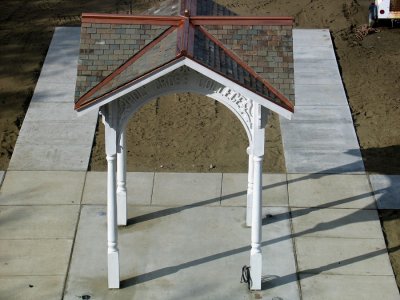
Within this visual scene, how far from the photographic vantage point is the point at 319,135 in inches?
707

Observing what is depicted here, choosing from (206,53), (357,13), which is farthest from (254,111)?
(357,13)

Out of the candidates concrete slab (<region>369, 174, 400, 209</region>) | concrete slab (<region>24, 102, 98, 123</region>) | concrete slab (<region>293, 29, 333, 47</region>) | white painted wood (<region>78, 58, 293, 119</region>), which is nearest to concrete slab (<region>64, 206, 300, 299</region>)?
concrete slab (<region>369, 174, 400, 209</region>)

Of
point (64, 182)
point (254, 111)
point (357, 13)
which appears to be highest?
point (357, 13)

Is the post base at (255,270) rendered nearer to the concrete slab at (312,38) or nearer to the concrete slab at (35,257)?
the concrete slab at (35,257)

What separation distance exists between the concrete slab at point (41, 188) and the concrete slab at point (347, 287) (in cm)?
431

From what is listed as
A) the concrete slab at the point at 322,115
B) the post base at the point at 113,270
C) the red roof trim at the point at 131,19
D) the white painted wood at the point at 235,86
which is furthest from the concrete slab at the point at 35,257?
the concrete slab at the point at 322,115

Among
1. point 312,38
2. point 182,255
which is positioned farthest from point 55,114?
point 312,38

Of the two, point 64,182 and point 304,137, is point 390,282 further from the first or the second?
point 64,182

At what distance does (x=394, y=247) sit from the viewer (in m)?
14.8

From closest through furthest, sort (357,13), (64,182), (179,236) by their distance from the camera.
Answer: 1. (179,236)
2. (64,182)
3. (357,13)

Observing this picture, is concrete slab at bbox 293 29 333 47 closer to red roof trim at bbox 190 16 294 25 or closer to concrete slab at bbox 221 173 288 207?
concrete slab at bbox 221 173 288 207

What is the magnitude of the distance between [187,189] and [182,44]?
4.59 metres

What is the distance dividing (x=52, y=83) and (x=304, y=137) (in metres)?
5.59

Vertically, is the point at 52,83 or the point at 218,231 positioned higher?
the point at 52,83
